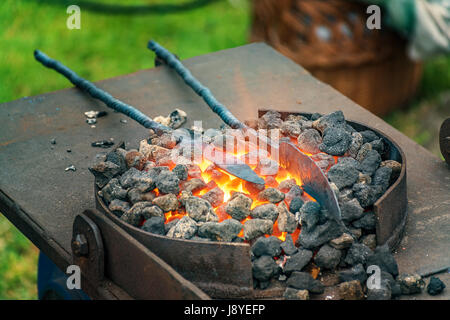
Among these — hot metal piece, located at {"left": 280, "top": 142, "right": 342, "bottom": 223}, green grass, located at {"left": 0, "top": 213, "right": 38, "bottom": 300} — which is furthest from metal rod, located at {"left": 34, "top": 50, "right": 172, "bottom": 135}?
green grass, located at {"left": 0, "top": 213, "right": 38, "bottom": 300}

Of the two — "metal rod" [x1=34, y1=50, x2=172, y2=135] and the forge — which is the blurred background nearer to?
"metal rod" [x1=34, y1=50, x2=172, y2=135]

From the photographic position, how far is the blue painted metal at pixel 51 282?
235 cm

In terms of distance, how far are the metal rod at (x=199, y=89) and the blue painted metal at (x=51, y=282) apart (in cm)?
79

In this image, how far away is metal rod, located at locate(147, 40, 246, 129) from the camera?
204 centimetres

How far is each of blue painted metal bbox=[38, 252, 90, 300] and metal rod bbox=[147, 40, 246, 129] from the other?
0.79 meters

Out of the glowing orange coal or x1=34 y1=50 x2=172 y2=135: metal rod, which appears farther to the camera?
x1=34 y1=50 x2=172 y2=135: metal rod

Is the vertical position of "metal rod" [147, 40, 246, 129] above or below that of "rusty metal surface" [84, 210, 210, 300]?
above

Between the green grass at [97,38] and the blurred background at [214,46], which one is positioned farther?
the green grass at [97,38]

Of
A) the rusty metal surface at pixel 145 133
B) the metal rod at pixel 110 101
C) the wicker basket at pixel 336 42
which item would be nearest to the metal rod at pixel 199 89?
the rusty metal surface at pixel 145 133

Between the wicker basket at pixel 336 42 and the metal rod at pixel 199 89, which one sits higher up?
the metal rod at pixel 199 89

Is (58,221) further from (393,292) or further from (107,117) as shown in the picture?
(393,292)

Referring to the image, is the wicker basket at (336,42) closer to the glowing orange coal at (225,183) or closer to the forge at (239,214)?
the forge at (239,214)
